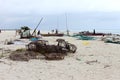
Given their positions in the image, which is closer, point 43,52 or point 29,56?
point 29,56

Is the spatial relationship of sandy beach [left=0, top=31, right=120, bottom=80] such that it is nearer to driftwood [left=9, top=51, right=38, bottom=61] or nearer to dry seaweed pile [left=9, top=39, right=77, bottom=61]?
driftwood [left=9, top=51, right=38, bottom=61]

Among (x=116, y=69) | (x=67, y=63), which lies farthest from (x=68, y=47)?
(x=116, y=69)

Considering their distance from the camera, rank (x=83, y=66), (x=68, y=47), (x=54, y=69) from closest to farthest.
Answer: (x=54, y=69) < (x=83, y=66) < (x=68, y=47)

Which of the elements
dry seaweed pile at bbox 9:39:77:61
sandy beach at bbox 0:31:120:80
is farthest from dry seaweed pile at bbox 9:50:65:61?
sandy beach at bbox 0:31:120:80

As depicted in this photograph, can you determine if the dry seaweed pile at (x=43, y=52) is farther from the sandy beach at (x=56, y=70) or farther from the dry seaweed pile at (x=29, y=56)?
the sandy beach at (x=56, y=70)

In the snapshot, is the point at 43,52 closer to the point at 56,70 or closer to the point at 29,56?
the point at 29,56

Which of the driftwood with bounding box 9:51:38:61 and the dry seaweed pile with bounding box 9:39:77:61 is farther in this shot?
the dry seaweed pile with bounding box 9:39:77:61

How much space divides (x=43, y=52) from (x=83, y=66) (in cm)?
366

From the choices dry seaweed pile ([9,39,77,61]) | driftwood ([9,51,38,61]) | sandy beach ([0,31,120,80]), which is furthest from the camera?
dry seaweed pile ([9,39,77,61])

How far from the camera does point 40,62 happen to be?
13.1 m

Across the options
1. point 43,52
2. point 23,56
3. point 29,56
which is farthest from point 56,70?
point 43,52

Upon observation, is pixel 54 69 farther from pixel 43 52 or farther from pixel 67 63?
pixel 43 52

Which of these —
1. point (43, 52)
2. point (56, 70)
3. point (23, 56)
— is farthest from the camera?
point (43, 52)

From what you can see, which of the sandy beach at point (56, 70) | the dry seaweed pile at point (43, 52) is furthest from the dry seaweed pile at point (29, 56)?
the sandy beach at point (56, 70)
